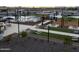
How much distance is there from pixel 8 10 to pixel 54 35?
1.19 m

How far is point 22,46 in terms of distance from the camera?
4215 millimetres

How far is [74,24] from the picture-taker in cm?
409

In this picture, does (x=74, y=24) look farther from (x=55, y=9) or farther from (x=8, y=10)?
(x=8, y=10)

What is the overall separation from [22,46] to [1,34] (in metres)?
0.56

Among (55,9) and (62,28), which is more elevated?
(55,9)
